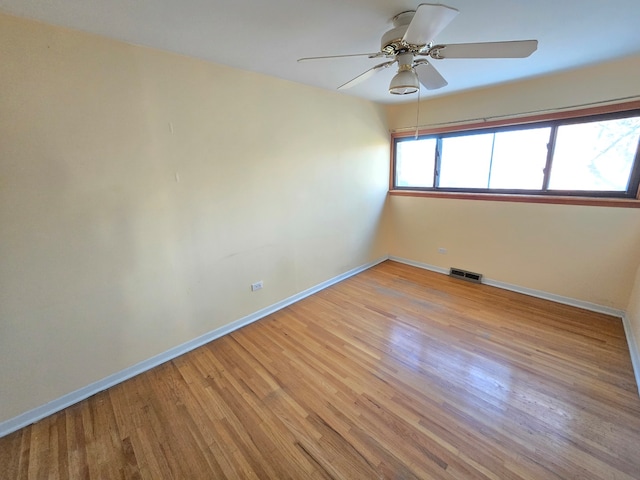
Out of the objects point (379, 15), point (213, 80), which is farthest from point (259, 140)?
point (379, 15)

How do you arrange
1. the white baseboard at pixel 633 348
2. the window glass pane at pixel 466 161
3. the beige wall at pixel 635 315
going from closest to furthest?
the white baseboard at pixel 633 348, the beige wall at pixel 635 315, the window glass pane at pixel 466 161

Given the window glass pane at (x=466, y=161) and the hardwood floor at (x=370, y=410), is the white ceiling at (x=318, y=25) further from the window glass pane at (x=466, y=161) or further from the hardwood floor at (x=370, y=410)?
the hardwood floor at (x=370, y=410)

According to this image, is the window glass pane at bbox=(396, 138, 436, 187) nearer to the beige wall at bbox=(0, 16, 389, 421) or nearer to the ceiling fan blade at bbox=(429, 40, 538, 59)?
the beige wall at bbox=(0, 16, 389, 421)

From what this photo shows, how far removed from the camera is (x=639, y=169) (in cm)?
240

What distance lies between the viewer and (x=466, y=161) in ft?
11.6

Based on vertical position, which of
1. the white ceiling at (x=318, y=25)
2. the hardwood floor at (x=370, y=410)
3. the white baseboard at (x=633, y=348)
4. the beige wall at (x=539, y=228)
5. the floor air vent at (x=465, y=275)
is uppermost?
the white ceiling at (x=318, y=25)

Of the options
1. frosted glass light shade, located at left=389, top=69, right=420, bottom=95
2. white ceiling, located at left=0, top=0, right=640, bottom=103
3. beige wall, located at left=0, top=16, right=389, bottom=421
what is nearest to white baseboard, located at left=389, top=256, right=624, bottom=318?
white ceiling, located at left=0, top=0, right=640, bottom=103

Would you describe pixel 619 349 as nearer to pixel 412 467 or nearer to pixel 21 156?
pixel 412 467

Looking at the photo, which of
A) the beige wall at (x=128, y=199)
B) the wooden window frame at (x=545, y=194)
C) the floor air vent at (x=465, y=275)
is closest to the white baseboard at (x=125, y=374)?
the beige wall at (x=128, y=199)

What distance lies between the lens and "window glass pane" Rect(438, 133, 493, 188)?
3.35 metres

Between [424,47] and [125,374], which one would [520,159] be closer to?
[424,47]

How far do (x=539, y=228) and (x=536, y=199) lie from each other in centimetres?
33

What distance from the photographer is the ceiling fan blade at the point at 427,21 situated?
1083 millimetres

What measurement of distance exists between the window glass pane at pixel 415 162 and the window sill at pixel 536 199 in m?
0.21
